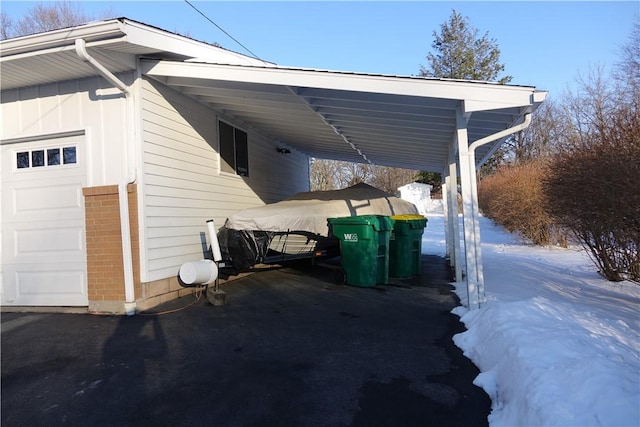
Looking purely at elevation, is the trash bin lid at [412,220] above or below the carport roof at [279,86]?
below

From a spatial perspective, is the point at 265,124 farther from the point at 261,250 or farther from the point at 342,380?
the point at 342,380

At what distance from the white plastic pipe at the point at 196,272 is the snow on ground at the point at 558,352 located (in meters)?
3.56

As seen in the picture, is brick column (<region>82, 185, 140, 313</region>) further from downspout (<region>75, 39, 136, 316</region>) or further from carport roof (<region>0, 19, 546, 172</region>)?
carport roof (<region>0, 19, 546, 172</region>)

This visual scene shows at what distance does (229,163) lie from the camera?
8609 millimetres

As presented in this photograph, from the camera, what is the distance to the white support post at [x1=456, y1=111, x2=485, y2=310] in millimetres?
5352

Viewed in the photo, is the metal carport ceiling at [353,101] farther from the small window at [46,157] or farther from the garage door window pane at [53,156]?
the garage door window pane at [53,156]

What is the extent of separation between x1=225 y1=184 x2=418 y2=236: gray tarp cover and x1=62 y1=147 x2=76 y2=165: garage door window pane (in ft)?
8.22

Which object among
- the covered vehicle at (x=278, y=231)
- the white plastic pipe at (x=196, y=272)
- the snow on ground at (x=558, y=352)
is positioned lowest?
the snow on ground at (x=558, y=352)

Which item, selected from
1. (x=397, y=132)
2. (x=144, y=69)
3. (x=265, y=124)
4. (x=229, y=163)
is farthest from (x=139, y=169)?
(x=397, y=132)

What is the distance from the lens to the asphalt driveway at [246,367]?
297 centimetres

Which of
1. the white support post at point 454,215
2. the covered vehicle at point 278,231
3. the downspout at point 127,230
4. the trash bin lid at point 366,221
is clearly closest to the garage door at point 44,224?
the downspout at point 127,230

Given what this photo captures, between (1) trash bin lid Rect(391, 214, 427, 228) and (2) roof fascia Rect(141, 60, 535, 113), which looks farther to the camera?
(1) trash bin lid Rect(391, 214, 427, 228)

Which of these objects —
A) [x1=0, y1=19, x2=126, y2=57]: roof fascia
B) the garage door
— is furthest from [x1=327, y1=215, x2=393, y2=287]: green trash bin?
[x1=0, y1=19, x2=126, y2=57]: roof fascia

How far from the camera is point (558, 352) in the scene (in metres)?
3.18
